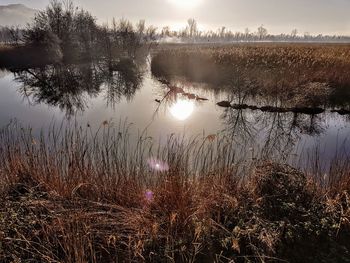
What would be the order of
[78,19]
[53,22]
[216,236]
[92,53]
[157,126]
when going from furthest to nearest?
[78,19] → [92,53] → [53,22] → [157,126] → [216,236]

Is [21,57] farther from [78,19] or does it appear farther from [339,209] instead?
[339,209]

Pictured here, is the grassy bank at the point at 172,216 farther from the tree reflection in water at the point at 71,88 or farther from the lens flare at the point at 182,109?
the tree reflection in water at the point at 71,88

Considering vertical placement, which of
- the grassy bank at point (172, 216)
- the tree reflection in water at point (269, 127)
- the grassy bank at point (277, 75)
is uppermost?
the grassy bank at point (277, 75)

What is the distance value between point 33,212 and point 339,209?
15.0 ft

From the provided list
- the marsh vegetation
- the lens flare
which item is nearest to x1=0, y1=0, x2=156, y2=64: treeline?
the marsh vegetation

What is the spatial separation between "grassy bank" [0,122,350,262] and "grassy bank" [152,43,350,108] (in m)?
9.67

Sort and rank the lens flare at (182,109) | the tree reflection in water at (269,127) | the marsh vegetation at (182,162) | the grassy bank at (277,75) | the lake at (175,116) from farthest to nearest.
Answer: the grassy bank at (277,75) → the lens flare at (182,109) → the tree reflection in water at (269,127) → the lake at (175,116) → the marsh vegetation at (182,162)

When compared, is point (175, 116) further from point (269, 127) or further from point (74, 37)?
point (74, 37)

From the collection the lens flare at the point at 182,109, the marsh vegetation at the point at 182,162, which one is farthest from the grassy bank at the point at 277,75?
the lens flare at the point at 182,109

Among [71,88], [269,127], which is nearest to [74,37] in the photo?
[71,88]

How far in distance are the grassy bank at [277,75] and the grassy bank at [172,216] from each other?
9.67m

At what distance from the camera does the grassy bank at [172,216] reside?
3.87 meters

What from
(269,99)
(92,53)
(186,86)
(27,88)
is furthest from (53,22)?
(269,99)

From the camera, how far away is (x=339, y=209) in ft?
16.3
